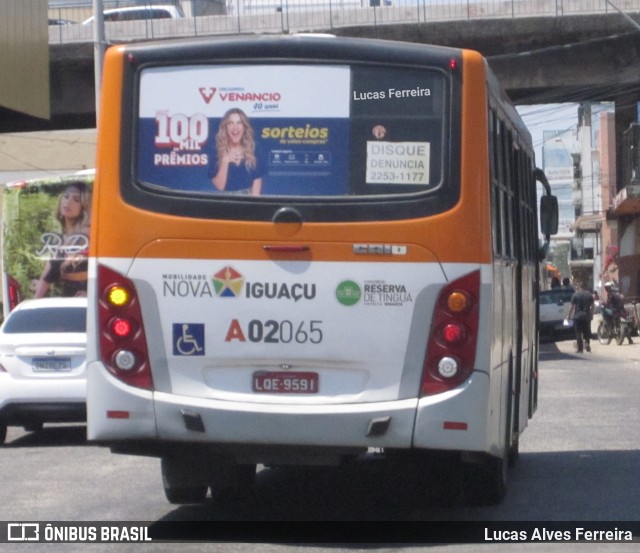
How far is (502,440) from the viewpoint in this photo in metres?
9.24

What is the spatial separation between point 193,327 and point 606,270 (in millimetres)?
54917

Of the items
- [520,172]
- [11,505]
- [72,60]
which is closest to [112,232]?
[11,505]

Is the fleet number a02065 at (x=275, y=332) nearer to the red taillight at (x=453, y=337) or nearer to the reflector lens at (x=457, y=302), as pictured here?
the red taillight at (x=453, y=337)

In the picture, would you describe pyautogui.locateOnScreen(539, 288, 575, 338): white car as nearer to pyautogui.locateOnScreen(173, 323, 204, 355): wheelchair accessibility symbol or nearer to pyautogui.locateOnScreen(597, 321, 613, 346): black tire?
pyautogui.locateOnScreen(597, 321, 613, 346): black tire

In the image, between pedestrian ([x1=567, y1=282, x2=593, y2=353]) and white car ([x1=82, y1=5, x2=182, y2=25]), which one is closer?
pedestrian ([x1=567, y1=282, x2=593, y2=353])

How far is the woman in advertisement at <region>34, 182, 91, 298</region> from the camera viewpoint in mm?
22188

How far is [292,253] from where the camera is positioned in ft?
26.1

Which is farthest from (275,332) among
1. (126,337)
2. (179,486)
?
(179,486)

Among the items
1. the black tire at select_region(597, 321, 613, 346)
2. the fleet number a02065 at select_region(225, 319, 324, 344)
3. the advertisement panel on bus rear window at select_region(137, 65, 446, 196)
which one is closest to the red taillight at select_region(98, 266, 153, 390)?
the fleet number a02065 at select_region(225, 319, 324, 344)

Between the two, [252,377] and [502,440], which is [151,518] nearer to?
[252,377]

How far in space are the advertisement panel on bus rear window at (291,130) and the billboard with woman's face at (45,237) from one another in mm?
14182

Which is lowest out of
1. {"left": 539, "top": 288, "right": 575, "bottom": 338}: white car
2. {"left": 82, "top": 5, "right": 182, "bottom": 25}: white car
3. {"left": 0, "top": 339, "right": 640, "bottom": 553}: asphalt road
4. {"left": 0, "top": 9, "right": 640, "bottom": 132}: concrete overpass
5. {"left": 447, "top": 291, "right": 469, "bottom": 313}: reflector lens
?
{"left": 539, "top": 288, "right": 575, "bottom": 338}: white car

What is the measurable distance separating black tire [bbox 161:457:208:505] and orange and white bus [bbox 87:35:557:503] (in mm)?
783

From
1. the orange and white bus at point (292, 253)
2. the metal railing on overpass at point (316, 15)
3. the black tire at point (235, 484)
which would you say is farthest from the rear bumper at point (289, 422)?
the metal railing on overpass at point (316, 15)
